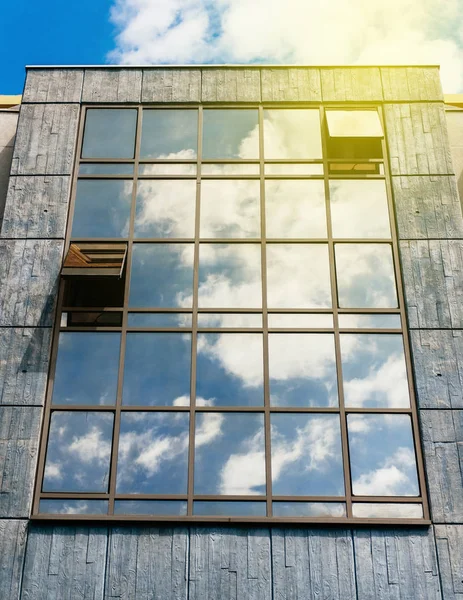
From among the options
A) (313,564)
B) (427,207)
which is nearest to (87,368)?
(313,564)

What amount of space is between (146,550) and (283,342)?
4280mm

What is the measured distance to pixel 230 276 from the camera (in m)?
11.5

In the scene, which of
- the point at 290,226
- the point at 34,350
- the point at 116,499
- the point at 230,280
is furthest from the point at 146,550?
the point at 290,226

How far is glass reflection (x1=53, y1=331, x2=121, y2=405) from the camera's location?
10562 millimetres

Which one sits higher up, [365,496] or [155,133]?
[155,133]

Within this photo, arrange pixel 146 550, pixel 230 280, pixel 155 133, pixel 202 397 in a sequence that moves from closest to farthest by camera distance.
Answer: pixel 146 550
pixel 202 397
pixel 230 280
pixel 155 133

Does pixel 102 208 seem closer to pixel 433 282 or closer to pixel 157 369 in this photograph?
pixel 157 369

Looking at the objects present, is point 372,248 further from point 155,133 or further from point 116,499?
point 116,499

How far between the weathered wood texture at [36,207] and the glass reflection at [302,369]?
4941 mm

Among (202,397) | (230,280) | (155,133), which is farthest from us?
(155,133)

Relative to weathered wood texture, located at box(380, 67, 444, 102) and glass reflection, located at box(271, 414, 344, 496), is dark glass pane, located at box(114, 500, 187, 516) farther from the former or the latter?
weathered wood texture, located at box(380, 67, 444, 102)

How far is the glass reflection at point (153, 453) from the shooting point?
9953 mm

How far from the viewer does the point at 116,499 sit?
984 cm

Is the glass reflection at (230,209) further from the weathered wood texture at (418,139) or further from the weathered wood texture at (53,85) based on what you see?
the weathered wood texture at (53,85)
